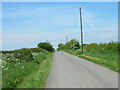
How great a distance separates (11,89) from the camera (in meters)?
10.2

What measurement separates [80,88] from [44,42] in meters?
90.6

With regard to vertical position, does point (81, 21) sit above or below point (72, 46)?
above

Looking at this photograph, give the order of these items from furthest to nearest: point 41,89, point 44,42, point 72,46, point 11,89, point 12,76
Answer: point 44,42, point 72,46, point 12,76, point 11,89, point 41,89

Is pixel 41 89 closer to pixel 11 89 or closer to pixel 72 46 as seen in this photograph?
pixel 11 89

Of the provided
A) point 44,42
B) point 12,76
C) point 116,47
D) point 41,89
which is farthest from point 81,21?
point 44,42

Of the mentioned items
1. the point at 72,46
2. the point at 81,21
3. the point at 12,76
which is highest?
the point at 81,21

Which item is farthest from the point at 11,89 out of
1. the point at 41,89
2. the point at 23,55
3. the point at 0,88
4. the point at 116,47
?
the point at 116,47

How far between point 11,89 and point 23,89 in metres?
1.13

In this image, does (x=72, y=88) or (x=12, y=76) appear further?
(x=12, y=76)

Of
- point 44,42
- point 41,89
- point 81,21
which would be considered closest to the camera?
point 41,89

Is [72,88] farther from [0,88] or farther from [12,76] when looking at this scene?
[12,76]

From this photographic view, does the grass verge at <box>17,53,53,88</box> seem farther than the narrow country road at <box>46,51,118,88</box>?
Yes

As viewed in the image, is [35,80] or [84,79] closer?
[84,79]

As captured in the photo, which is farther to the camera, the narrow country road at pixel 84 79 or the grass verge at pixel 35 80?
the grass verge at pixel 35 80
